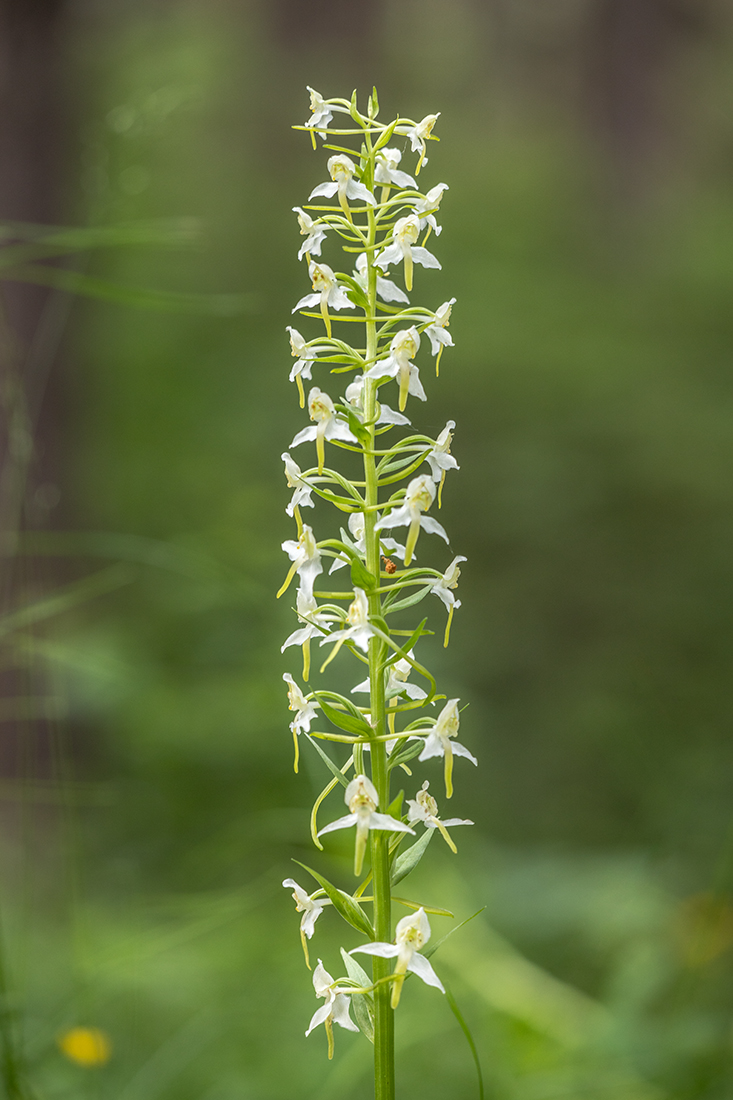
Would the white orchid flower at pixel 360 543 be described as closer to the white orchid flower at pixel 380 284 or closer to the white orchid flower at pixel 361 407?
the white orchid flower at pixel 361 407

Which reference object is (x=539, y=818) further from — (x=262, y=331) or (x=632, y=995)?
(x=262, y=331)

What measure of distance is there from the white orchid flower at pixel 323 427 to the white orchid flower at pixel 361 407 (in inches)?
1.4

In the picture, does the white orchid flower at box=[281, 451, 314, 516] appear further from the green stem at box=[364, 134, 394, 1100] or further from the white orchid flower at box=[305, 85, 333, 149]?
the white orchid flower at box=[305, 85, 333, 149]

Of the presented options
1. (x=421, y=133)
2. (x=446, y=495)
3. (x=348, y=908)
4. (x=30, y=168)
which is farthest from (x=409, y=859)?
(x=30, y=168)

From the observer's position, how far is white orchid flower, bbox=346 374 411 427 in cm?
98

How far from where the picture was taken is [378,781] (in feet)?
3.18

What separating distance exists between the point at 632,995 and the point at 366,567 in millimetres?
1385

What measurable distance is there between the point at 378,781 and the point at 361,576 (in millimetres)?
251

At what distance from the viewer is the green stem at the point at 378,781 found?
92 cm

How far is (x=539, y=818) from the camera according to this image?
4.55m

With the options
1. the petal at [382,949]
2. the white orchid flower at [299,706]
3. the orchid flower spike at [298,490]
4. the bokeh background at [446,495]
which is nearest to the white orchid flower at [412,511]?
the orchid flower spike at [298,490]

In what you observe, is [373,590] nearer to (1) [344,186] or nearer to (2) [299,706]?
(2) [299,706]

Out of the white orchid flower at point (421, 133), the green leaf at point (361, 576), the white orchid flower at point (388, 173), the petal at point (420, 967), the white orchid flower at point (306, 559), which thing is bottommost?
the petal at point (420, 967)

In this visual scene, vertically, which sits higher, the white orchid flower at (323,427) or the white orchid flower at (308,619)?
the white orchid flower at (323,427)
